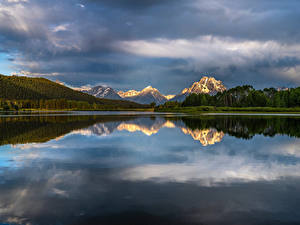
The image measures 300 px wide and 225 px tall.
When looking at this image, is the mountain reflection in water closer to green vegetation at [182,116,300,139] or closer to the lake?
green vegetation at [182,116,300,139]

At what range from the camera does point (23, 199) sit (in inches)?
390

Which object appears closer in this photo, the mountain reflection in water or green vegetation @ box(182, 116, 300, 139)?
the mountain reflection in water

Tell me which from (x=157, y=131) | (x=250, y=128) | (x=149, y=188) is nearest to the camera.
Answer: (x=149, y=188)

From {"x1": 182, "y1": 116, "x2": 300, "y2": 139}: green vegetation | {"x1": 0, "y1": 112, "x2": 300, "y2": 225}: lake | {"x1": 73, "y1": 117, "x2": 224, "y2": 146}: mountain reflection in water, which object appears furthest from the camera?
{"x1": 182, "y1": 116, "x2": 300, "y2": 139}: green vegetation

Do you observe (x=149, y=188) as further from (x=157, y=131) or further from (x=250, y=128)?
(x=250, y=128)

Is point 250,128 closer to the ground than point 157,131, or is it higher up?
closer to the ground

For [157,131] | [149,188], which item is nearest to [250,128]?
[157,131]

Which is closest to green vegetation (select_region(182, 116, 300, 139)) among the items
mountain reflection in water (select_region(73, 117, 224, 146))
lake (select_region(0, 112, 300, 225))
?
mountain reflection in water (select_region(73, 117, 224, 146))

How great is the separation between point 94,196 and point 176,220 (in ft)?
12.5

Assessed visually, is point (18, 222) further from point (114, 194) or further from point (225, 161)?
point (225, 161)

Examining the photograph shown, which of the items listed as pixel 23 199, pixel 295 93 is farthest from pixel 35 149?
pixel 295 93

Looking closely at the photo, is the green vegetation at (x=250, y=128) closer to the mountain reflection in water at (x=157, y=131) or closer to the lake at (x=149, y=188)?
the mountain reflection in water at (x=157, y=131)

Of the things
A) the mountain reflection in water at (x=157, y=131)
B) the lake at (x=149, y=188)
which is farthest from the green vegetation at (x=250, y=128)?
the lake at (x=149, y=188)

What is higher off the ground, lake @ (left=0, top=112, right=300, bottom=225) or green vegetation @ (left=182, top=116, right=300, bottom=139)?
lake @ (left=0, top=112, right=300, bottom=225)
